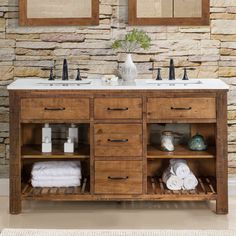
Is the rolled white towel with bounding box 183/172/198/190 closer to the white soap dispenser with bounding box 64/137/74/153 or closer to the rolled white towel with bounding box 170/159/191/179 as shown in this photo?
the rolled white towel with bounding box 170/159/191/179

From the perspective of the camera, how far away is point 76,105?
411 cm

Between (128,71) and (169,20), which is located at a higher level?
(169,20)

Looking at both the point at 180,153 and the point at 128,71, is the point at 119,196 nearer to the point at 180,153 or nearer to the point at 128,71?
the point at 180,153

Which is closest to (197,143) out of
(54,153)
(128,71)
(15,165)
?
(128,71)

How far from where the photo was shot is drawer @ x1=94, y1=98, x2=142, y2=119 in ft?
13.5

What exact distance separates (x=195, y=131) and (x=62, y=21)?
3.78 feet

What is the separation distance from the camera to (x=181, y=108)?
4105 millimetres

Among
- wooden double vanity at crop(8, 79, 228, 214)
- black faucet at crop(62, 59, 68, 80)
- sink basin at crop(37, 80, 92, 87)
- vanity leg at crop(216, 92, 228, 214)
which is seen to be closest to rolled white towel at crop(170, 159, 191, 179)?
wooden double vanity at crop(8, 79, 228, 214)

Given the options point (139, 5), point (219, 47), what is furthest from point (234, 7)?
point (139, 5)

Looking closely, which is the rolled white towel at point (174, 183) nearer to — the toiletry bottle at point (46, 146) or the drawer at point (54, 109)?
the drawer at point (54, 109)

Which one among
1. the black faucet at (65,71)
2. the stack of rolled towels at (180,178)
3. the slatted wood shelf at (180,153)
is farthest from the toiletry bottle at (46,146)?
the stack of rolled towels at (180,178)

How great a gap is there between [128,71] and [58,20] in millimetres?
637

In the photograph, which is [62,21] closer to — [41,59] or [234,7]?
[41,59]

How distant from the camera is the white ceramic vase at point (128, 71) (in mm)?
4270
